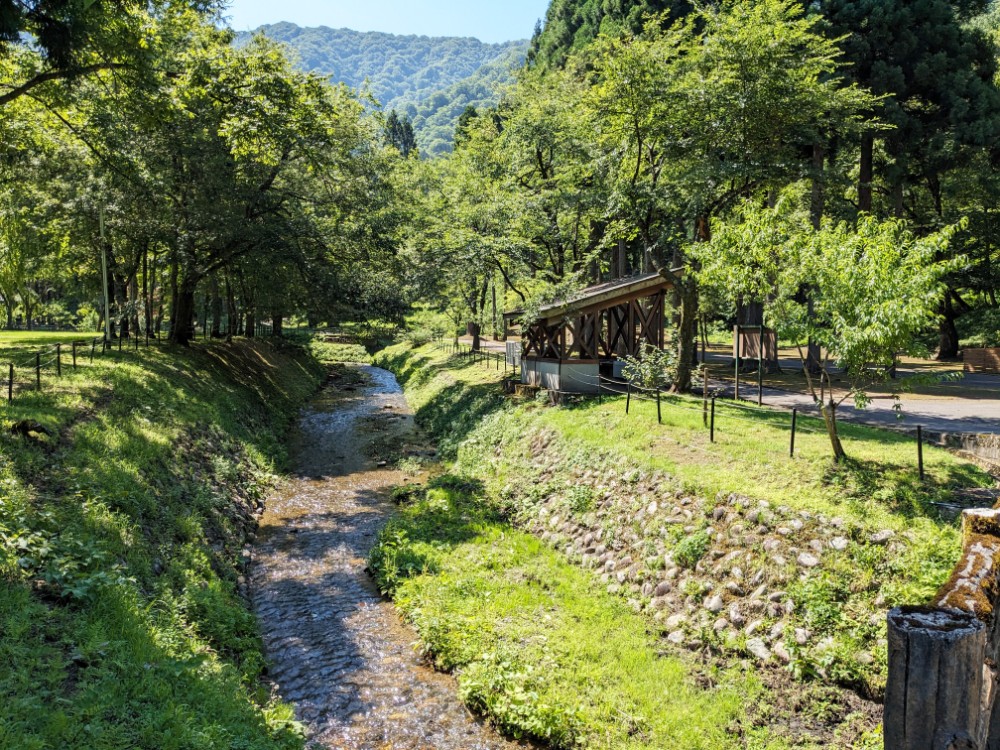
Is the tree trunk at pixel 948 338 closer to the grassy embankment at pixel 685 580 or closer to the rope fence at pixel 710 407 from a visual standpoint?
the rope fence at pixel 710 407

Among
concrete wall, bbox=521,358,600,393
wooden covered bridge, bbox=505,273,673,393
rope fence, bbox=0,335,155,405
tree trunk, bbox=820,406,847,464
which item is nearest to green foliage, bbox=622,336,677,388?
wooden covered bridge, bbox=505,273,673,393

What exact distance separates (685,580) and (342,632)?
6674 millimetres

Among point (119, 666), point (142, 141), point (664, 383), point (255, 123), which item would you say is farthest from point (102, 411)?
point (664, 383)

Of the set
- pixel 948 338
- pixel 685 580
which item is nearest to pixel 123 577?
pixel 685 580

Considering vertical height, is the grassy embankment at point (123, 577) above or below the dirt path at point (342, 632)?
above

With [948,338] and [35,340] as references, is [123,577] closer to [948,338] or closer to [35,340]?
[35,340]

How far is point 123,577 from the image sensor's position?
9.25m

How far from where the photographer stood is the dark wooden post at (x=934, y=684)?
7.27 feet

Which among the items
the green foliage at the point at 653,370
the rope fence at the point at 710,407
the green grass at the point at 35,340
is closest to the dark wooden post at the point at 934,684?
the rope fence at the point at 710,407

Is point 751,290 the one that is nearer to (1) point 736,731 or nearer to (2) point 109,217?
(1) point 736,731

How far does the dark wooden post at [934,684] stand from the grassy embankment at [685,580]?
692 centimetres

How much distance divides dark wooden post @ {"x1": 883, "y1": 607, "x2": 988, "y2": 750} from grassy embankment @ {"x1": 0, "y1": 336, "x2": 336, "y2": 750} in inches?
272

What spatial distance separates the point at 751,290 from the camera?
13.3m

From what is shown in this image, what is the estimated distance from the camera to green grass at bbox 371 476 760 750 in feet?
28.4
